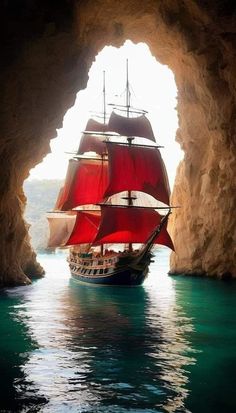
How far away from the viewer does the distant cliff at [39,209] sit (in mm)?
149225

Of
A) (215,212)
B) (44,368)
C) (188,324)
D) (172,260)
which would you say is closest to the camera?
(44,368)

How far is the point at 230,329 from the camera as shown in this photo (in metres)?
15.4

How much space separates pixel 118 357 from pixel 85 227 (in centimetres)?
2873

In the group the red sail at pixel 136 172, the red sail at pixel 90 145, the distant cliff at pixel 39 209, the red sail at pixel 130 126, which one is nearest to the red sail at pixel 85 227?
the red sail at pixel 136 172

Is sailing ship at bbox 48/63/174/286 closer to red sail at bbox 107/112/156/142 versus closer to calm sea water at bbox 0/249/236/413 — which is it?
red sail at bbox 107/112/156/142

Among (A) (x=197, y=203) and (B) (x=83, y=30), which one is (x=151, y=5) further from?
(A) (x=197, y=203)

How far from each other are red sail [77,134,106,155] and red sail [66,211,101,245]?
687 cm

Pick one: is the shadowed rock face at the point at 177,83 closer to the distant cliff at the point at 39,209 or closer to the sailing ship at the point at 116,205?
the sailing ship at the point at 116,205

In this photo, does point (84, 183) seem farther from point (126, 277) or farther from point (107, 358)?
point (107, 358)

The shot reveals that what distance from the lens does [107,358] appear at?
38.1 ft

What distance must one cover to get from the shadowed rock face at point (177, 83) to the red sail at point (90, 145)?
8.44 m

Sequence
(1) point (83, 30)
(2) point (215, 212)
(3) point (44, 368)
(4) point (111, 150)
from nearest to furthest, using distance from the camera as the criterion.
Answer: (3) point (44, 368) < (1) point (83, 30) < (2) point (215, 212) < (4) point (111, 150)

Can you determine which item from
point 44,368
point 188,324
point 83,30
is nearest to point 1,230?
point 83,30

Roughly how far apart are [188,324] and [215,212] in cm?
1738
